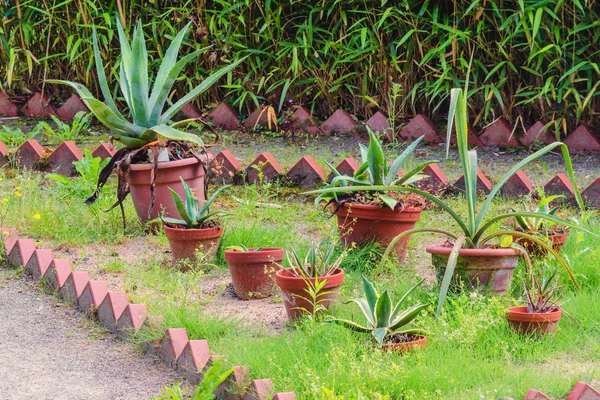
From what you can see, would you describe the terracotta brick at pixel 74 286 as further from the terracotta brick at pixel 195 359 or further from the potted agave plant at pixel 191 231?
the terracotta brick at pixel 195 359

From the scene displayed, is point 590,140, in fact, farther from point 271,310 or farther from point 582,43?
point 271,310

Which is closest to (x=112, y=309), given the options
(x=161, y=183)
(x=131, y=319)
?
(x=131, y=319)

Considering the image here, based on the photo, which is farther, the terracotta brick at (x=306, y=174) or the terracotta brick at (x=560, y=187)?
the terracotta brick at (x=306, y=174)

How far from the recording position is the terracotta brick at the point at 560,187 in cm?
Result: 541

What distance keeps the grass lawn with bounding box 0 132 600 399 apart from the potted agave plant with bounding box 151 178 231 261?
0.09 metres

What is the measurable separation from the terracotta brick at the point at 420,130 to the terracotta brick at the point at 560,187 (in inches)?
59.4

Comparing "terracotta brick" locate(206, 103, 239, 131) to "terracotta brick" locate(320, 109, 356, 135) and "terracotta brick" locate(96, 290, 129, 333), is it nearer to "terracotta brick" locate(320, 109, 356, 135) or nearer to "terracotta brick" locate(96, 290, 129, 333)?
"terracotta brick" locate(320, 109, 356, 135)

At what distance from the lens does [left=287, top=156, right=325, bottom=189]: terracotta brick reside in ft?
19.0

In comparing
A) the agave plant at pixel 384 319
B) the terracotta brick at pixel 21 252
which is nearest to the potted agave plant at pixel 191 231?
the terracotta brick at pixel 21 252

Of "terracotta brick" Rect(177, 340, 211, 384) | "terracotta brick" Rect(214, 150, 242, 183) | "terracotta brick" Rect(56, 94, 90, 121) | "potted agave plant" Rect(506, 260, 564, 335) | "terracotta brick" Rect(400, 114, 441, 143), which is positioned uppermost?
"terracotta brick" Rect(56, 94, 90, 121)

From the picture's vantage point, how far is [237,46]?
7.34 metres

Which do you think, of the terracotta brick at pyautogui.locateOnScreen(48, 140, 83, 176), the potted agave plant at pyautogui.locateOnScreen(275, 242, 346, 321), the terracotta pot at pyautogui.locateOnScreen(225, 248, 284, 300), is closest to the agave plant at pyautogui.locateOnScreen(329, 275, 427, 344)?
the potted agave plant at pyautogui.locateOnScreen(275, 242, 346, 321)

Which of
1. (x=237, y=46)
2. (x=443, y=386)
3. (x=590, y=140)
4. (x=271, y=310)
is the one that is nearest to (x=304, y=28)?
(x=237, y=46)

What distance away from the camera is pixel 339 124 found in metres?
7.18
